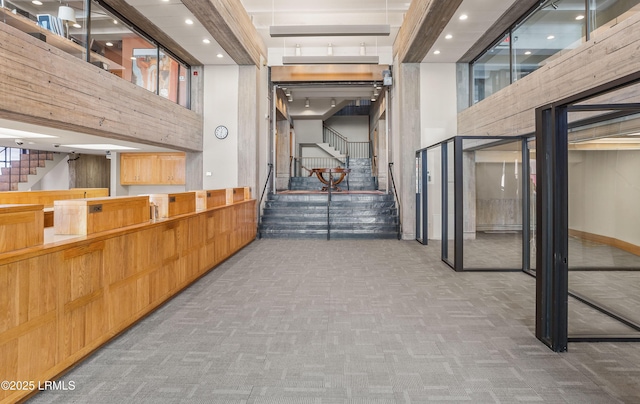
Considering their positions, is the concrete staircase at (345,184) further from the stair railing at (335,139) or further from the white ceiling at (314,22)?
the white ceiling at (314,22)

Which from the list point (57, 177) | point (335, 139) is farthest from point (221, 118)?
point (335, 139)

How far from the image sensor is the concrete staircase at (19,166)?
969 centimetres

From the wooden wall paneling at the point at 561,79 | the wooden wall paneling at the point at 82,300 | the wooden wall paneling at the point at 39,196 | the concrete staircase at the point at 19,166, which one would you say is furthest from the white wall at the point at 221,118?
the concrete staircase at the point at 19,166

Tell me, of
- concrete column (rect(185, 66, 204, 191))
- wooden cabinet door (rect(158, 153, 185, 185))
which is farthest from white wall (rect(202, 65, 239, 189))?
wooden cabinet door (rect(158, 153, 185, 185))

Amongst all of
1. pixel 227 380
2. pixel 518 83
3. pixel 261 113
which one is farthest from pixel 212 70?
pixel 227 380

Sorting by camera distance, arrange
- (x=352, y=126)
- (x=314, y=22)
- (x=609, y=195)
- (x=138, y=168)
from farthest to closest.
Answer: (x=352, y=126) < (x=138, y=168) < (x=314, y=22) < (x=609, y=195)

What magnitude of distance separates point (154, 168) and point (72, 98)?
486 centimetres

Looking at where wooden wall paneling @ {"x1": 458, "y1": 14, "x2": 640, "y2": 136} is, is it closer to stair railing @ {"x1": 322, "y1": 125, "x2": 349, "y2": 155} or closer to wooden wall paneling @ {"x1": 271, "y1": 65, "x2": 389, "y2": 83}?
wooden wall paneling @ {"x1": 271, "y1": 65, "x2": 389, "y2": 83}

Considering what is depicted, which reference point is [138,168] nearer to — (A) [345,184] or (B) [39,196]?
(B) [39,196]

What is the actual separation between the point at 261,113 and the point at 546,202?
7163 mm

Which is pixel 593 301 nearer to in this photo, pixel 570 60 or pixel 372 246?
pixel 570 60

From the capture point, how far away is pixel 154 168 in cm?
907

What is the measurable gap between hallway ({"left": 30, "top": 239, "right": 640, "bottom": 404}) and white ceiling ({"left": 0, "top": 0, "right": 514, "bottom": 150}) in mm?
3857

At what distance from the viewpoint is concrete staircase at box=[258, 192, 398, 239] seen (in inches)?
325
